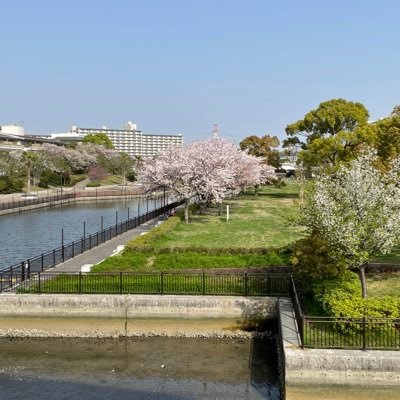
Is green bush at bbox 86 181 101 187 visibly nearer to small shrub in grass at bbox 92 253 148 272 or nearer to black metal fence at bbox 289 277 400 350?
small shrub in grass at bbox 92 253 148 272

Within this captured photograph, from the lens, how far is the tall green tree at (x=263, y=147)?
79875mm

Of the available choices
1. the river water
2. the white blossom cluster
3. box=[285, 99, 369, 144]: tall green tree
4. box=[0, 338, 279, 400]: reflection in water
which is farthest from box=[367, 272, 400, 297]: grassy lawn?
box=[285, 99, 369, 144]: tall green tree

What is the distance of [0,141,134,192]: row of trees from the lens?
86.8 meters

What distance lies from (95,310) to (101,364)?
3482 millimetres

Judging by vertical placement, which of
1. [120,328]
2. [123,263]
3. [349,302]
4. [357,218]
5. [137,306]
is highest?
[357,218]

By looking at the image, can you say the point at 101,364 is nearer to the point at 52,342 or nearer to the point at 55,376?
the point at 55,376

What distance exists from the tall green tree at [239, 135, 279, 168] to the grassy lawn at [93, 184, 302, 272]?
109ft

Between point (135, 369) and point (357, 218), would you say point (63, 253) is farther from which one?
point (357, 218)

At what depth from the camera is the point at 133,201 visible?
85.8m

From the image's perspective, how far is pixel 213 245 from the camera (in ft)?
101

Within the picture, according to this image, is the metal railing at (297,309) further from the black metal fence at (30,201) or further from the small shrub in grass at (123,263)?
the black metal fence at (30,201)

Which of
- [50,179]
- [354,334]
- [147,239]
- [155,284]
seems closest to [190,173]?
[147,239]

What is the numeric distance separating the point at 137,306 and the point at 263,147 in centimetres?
6164

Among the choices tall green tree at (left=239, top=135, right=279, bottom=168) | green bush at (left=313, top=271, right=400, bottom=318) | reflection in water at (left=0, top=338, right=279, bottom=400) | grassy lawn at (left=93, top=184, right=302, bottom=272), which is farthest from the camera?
tall green tree at (left=239, top=135, right=279, bottom=168)
